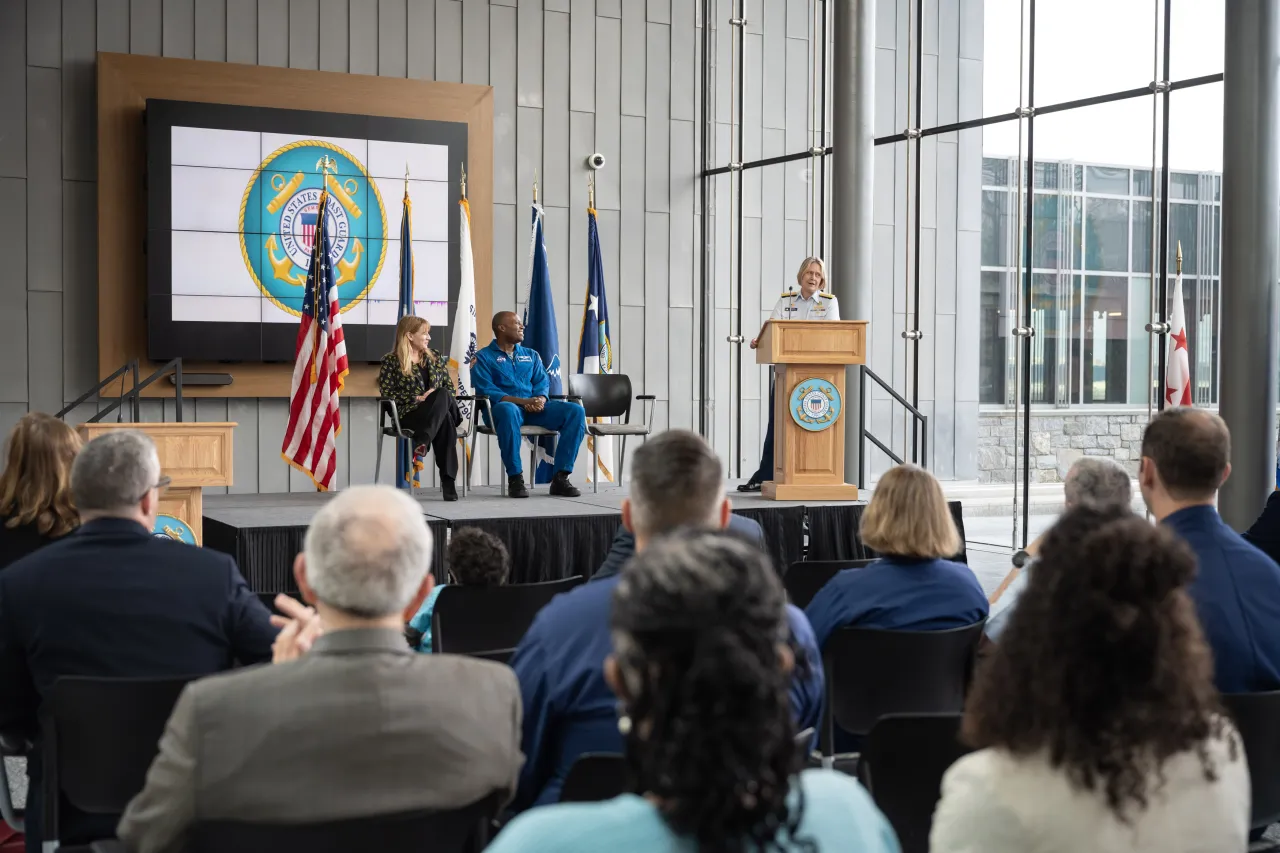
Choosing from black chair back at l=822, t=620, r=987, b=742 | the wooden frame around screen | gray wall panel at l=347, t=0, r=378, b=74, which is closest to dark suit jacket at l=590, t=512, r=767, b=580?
black chair back at l=822, t=620, r=987, b=742

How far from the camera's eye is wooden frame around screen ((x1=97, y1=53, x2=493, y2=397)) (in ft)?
28.8

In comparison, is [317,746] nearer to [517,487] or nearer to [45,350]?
[517,487]

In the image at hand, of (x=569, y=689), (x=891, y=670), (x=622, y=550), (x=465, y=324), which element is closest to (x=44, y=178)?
(x=465, y=324)

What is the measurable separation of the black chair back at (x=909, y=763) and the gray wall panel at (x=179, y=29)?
8531 mm

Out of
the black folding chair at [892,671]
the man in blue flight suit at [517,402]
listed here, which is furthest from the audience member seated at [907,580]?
the man in blue flight suit at [517,402]

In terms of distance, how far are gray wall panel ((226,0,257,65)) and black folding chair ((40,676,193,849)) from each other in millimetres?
8007

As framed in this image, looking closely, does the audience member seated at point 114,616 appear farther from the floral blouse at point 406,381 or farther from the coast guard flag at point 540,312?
the coast guard flag at point 540,312

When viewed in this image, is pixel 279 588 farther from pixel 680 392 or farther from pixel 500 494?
pixel 680 392

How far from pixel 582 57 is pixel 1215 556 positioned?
887 cm

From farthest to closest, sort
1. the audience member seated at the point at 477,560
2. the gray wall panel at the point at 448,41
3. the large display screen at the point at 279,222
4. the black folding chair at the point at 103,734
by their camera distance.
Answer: the gray wall panel at the point at 448,41, the large display screen at the point at 279,222, the audience member seated at the point at 477,560, the black folding chair at the point at 103,734

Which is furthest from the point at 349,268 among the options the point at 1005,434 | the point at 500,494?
the point at 1005,434

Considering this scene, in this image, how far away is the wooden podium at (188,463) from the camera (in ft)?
18.5

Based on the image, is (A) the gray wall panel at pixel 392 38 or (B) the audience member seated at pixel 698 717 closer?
(B) the audience member seated at pixel 698 717

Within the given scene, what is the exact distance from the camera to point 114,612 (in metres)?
2.39
